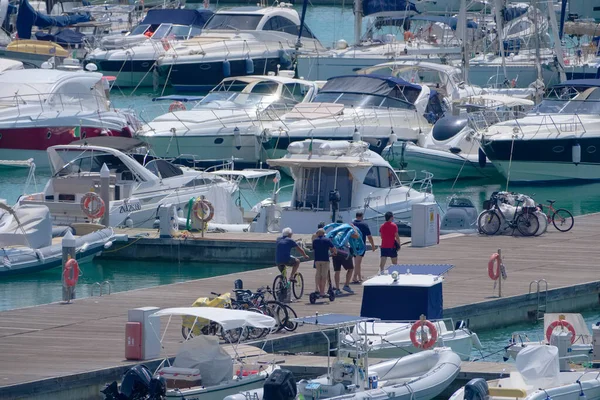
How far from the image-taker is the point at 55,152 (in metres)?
33.1

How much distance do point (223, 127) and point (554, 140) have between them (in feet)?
32.1

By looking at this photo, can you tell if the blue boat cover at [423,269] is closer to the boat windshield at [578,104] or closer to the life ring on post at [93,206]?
the life ring on post at [93,206]

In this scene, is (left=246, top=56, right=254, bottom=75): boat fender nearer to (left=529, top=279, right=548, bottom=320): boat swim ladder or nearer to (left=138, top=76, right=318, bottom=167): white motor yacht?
(left=138, top=76, right=318, bottom=167): white motor yacht

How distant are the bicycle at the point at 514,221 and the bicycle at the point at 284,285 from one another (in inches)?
319

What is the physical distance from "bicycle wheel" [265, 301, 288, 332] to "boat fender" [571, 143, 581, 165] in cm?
2313

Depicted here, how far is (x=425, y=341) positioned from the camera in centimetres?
2031

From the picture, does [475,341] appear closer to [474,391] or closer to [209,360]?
[474,391]

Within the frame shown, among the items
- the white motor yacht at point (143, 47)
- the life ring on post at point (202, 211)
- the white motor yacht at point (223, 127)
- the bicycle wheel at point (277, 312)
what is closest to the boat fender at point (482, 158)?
the white motor yacht at point (223, 127)

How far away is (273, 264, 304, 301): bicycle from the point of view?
23.1 metres

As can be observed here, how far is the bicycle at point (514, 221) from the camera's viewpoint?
3088 cm

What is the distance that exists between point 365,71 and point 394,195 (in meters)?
16.5

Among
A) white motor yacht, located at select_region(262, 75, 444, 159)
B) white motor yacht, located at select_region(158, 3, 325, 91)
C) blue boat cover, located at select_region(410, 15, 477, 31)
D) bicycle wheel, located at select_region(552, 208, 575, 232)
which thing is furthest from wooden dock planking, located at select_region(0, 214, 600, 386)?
white motor yacht, located at select_region(158, 3, 325, 91)

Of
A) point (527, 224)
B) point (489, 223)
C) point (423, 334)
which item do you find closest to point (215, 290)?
point (423, 334)

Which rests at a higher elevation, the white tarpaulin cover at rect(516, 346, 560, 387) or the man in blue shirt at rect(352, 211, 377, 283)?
the man in blue shirt at rect(352, 211, 377, 283)
